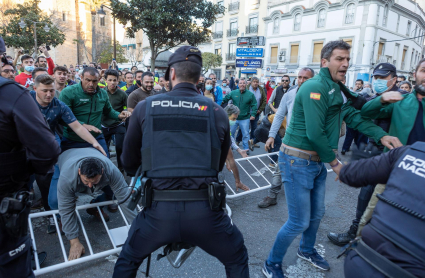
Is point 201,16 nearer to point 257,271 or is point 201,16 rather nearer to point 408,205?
point 257,271

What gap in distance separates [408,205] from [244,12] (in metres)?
38.5

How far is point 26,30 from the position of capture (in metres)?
23.7

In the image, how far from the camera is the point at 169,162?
1685 millimetres

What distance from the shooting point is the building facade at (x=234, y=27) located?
34344 millimetres

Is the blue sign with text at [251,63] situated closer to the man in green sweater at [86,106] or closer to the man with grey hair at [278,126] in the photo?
the man with grey hair at [278,126]

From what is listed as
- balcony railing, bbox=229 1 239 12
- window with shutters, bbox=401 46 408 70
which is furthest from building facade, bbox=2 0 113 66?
window with shutters, bbox=401 46 408 70

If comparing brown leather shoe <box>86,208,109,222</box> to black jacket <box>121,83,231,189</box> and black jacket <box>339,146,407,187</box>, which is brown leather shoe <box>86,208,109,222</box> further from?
black jacket <box>339,146,407,187</box>

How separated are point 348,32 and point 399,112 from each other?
2894 cm

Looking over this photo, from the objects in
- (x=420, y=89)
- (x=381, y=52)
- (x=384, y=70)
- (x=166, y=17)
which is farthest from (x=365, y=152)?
(x=381, y=52)

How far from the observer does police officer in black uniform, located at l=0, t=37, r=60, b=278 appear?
5.25ft

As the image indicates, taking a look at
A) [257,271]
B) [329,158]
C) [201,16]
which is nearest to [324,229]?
[257,271]

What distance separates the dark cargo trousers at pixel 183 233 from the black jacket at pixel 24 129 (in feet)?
2.43

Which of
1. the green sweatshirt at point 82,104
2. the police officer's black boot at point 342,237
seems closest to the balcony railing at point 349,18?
the police officer's black boot at point 342,237

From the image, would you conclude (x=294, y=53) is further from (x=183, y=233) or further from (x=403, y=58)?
(x=183, y=233)
